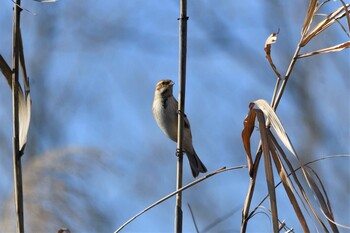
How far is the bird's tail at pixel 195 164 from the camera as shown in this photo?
456 centimetres

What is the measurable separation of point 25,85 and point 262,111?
46 cm

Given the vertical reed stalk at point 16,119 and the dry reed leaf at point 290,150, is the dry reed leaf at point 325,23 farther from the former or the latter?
the vertical reed stalk at point 16,119

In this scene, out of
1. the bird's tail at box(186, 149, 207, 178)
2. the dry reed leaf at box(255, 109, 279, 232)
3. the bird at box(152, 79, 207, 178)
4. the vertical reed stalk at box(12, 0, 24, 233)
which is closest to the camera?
the dry reed leaf at box(255, 109, 279, 232)

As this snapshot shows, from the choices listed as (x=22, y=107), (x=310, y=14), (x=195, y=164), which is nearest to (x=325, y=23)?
(x=310, y=14)

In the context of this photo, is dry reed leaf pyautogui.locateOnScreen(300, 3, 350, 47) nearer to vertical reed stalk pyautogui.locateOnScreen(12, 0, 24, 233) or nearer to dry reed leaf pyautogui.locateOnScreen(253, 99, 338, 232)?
dry reed leaf pyautogui.locateOnScreen(253, 99, 338, 232)

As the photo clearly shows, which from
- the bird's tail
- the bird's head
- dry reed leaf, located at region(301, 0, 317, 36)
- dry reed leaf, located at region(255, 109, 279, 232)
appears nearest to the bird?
the bird's head

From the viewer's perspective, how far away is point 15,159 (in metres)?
1.36

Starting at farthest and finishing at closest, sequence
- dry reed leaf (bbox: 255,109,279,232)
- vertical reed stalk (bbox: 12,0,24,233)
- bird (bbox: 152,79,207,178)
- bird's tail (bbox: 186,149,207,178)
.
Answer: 1. bird's tail (bbox: 186,149,207,178)
2. bird (bbox: 152,79,207,178)
3. vertical reed stalk (bbox: 12,0,24,233)
4. dry reed leaf (bbox: 255,109,279,232)

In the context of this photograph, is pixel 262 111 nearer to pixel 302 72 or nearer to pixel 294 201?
pixel 294 201

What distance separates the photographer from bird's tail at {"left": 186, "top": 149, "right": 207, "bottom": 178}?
179 inches

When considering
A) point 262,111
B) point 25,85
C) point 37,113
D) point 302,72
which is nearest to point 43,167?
point 25,85

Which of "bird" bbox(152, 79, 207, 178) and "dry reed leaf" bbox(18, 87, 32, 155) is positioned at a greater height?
"bird" bbox(152, 79, 207, 178)

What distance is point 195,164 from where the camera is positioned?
4562mm

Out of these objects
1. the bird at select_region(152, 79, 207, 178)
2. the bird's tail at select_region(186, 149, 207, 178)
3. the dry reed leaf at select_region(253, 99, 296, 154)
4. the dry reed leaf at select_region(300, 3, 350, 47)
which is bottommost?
the dry reed leaf at select_region(253, 99, 296, 154)
